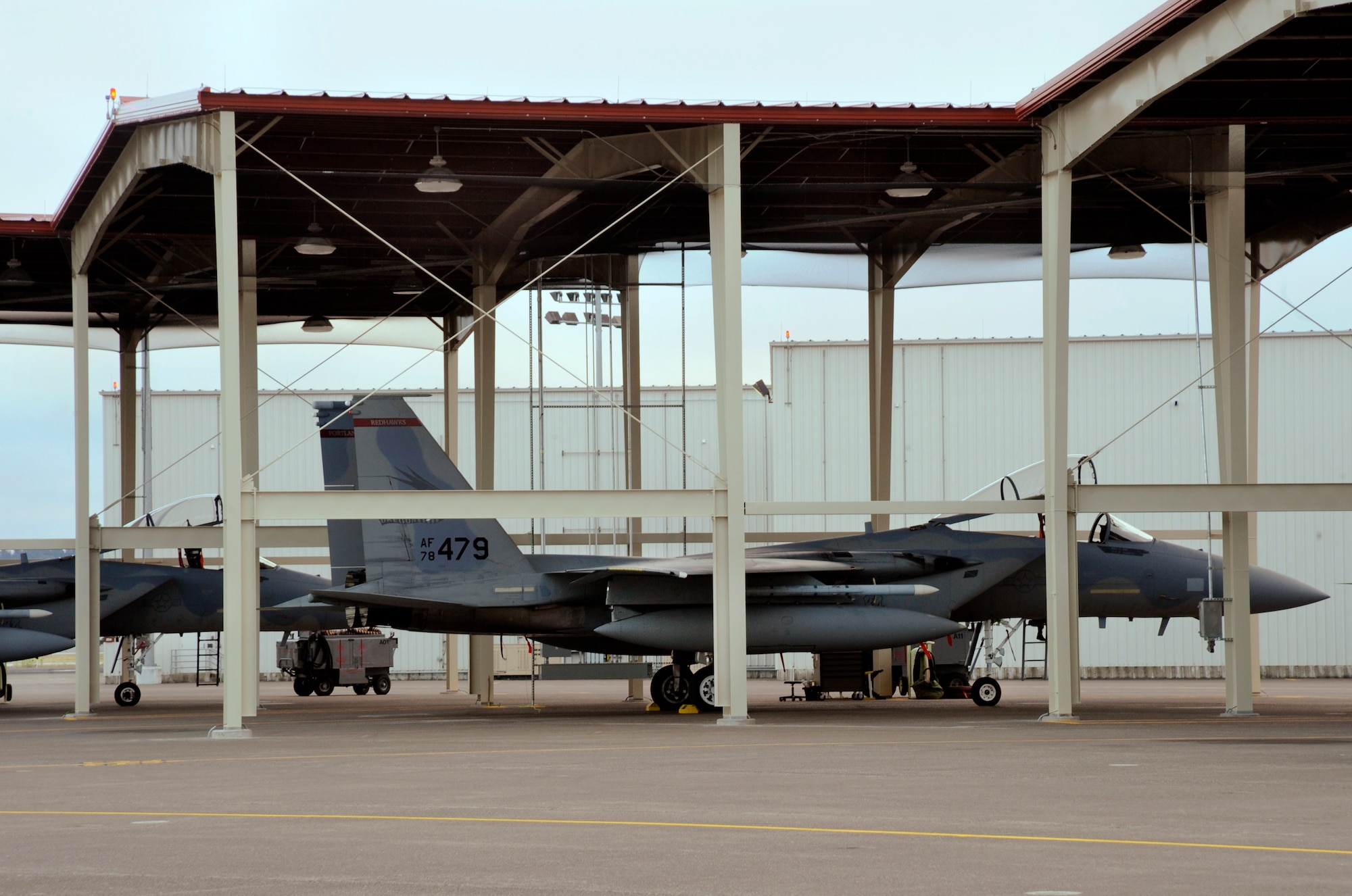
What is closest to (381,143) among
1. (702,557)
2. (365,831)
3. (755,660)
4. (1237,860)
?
(702,557)

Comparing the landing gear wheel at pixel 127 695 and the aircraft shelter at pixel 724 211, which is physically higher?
the aircraft shelter at pixel 724 211

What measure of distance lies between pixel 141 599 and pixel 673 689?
10.1 metres

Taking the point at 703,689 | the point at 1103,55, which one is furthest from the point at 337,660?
the point at 1103,55

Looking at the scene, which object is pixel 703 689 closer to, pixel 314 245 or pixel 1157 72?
pixel 314 245

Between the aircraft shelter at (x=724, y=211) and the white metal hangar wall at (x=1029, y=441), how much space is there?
918cm

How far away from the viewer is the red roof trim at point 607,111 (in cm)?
1620

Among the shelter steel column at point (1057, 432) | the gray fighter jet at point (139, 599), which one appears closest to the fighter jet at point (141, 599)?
the gray fighter jet at point (139, 599)

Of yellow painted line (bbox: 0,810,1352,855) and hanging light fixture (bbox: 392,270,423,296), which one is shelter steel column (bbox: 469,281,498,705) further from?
yellow painted line (bbox: 0,810,1352,855)

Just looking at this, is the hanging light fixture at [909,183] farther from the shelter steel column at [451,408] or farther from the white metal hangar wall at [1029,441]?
the white metal hangar wall at [1029,441]

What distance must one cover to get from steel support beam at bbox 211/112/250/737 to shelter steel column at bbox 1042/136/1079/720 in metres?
9.54

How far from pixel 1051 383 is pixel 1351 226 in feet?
29.5

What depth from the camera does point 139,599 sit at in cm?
2445

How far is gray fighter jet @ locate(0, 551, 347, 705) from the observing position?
24.1 meters

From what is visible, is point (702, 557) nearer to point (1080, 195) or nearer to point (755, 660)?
point (1080, 195)
